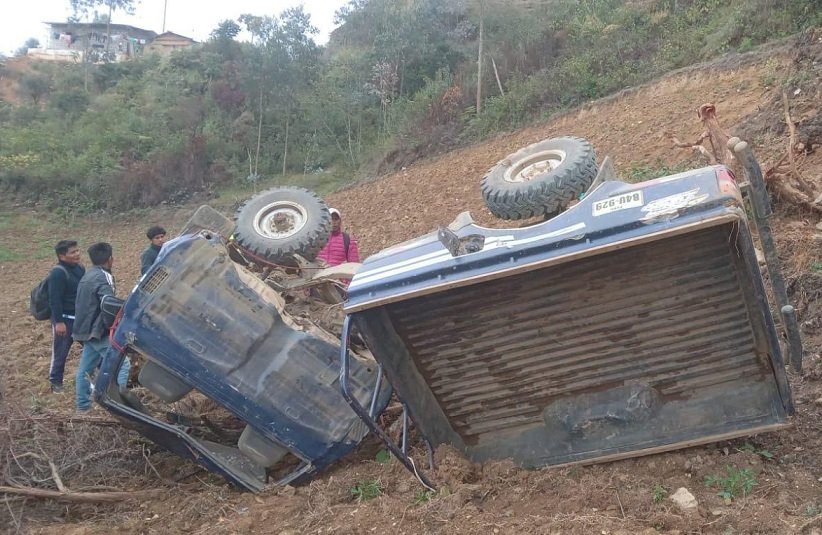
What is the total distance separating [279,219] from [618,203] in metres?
3.36

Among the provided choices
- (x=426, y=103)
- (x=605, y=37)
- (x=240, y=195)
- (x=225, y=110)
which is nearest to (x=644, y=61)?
(x=605, y=37)

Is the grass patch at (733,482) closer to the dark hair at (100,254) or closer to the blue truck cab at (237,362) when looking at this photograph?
the blue truck cab at (237,362)

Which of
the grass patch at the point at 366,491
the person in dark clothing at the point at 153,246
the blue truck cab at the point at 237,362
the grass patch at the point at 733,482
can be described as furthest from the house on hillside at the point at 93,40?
the grass patch at the point at 733,482

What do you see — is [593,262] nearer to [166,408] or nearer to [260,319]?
[260,319]

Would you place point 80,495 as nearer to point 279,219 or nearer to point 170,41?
point 279,219

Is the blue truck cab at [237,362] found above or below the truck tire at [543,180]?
below

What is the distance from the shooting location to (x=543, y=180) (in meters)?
3.67

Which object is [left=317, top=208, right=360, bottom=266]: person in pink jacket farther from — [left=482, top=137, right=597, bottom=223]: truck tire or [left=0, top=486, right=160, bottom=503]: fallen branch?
[left=0, top=486, right=160, bottom=503]: fallen branch

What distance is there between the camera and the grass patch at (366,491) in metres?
3.34

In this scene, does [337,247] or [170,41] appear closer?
[337,247]

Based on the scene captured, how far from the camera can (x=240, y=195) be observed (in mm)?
21062

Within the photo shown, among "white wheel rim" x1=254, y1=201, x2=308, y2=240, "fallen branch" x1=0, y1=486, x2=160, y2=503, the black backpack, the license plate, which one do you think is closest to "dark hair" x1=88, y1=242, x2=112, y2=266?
the black backpack

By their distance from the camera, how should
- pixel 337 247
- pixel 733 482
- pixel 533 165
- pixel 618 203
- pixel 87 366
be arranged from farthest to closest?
pixel 337 247 → pixel 87 366 → pixel 533 165 → pixel 733 482 → pixel 618 203

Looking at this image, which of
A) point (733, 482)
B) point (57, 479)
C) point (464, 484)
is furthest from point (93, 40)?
point (733, 482)
